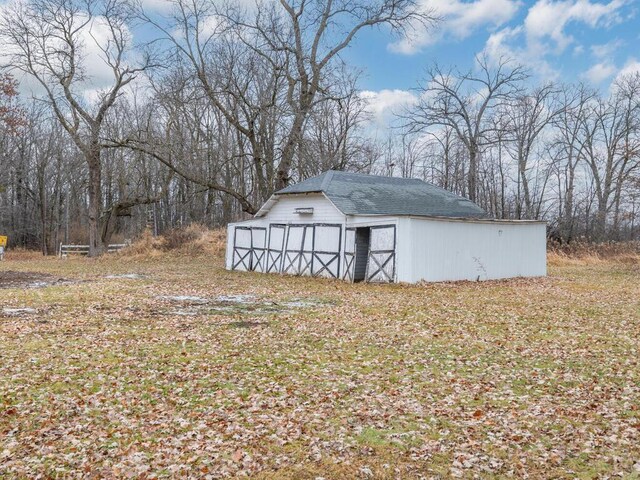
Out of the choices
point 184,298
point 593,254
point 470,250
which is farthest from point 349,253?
point 593,254

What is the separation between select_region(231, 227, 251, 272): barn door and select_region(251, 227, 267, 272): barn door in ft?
0.77

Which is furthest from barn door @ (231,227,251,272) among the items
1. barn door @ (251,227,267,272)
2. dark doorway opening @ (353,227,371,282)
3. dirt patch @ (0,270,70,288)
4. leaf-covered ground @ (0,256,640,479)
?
leaf-covered ground @ (0,256,640,479)

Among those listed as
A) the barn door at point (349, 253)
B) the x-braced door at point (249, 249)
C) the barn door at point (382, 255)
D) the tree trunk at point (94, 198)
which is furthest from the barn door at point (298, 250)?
the tree trunk at point (94, 198)

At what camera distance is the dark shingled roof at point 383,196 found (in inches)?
744

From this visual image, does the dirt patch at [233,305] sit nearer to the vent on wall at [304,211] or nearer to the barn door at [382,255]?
the barn door at [382,255]

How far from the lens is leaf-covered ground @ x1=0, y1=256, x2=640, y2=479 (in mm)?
4133

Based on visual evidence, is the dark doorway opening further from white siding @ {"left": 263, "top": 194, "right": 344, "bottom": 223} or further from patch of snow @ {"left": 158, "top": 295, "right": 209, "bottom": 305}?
patch of snow @ {"left": 158, "top": 295, "right": 209, "bottom": 305}

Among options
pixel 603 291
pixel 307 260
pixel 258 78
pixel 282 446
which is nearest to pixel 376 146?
pixel 258 78

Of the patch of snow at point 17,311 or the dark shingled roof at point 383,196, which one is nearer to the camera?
the patch of snow at point 17,311

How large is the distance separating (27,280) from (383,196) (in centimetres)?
1266

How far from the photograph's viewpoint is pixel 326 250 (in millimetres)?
19156

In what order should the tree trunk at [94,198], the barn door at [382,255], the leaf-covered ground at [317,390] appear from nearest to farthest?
the leaf-covered ground at [317,390] < the barn door at [382,255] < the tree trunk at [94,198]

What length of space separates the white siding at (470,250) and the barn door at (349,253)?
208 cm

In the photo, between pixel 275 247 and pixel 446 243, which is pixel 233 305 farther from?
pixel 275 247
